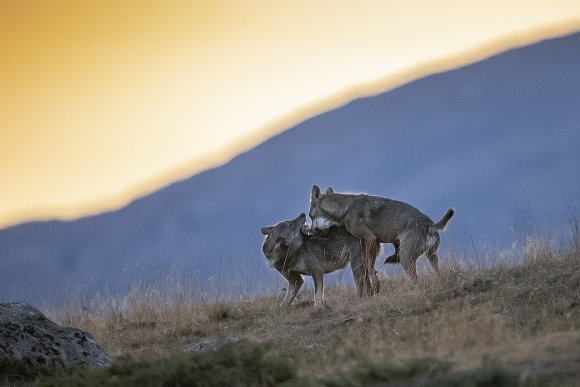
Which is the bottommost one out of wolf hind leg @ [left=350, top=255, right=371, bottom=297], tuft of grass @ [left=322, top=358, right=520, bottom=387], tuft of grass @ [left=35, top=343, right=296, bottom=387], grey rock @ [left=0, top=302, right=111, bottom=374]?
wolf hind leg @ [left=350, top=255, right=371, bottom=297]

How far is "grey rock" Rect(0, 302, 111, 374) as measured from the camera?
14172 mm

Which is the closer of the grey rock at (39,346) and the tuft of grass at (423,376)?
the tuft of grass at (423,376)

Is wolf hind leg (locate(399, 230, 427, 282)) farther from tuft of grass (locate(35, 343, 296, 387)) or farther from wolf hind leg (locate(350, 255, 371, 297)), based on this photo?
tuft of grass (locate(35, 343, 296, 387))

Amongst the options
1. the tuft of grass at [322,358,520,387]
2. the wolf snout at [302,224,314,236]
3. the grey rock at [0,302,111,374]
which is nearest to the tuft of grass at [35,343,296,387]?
the tuft of grass at [322,358,520,387]

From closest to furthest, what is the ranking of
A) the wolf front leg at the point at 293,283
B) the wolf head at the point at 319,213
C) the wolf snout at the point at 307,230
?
the wolf front leg at the point at 293,283, the wolf snout at the point at 307,230, the wolf head at the point at 319,213

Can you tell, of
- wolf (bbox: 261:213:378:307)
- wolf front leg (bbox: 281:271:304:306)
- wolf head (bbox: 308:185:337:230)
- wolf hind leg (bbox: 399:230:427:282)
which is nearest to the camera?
wolf hind leg (bbox: 399:230:427:282)

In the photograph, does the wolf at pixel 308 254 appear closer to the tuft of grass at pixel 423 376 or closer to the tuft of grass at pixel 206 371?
the tuft of grass at pixel 206 371

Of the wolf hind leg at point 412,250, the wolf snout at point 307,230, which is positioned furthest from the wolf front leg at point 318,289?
the wolf hind leg at point 412,250

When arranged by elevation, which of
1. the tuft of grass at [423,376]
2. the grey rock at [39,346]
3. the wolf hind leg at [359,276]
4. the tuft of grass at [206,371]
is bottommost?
the wolf hind leg at [359,276]

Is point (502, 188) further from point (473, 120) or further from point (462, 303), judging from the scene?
point (462, 303)

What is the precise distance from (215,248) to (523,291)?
6819 centimetres

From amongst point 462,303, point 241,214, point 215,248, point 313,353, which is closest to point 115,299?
point 462,303

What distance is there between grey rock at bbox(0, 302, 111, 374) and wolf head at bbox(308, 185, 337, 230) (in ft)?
19.4

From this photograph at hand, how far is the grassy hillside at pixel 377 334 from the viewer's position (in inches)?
374
